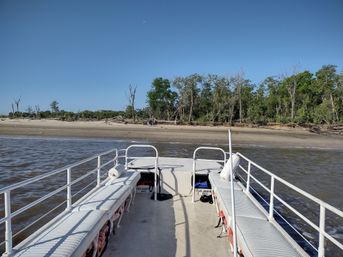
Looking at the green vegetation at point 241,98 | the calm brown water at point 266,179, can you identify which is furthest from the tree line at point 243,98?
the calm brown water at point 266,179

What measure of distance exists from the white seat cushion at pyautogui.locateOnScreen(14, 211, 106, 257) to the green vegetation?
142 feet

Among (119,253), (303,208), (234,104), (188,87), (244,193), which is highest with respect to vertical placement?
(188,87)

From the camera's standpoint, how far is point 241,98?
173ft

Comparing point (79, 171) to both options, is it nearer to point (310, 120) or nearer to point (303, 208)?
point (303, 208)

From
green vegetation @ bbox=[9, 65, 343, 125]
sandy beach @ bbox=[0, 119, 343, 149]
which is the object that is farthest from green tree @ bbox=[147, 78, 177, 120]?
sandy beach @ bbox=[0, 119, 343, 149]

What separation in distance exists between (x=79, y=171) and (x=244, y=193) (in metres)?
7.92

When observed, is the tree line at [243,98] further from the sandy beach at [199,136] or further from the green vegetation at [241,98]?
the sandy beach at [199,136]

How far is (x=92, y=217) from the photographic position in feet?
11.9

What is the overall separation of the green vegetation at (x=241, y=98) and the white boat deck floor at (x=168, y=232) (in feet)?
134

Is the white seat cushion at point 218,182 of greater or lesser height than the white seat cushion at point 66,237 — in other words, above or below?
below

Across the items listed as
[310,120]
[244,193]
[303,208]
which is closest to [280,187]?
[303,208]

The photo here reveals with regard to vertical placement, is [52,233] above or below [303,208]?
above

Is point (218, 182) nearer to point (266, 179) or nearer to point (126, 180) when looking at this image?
point (126, 180)

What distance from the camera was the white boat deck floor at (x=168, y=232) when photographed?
4.23 meters
